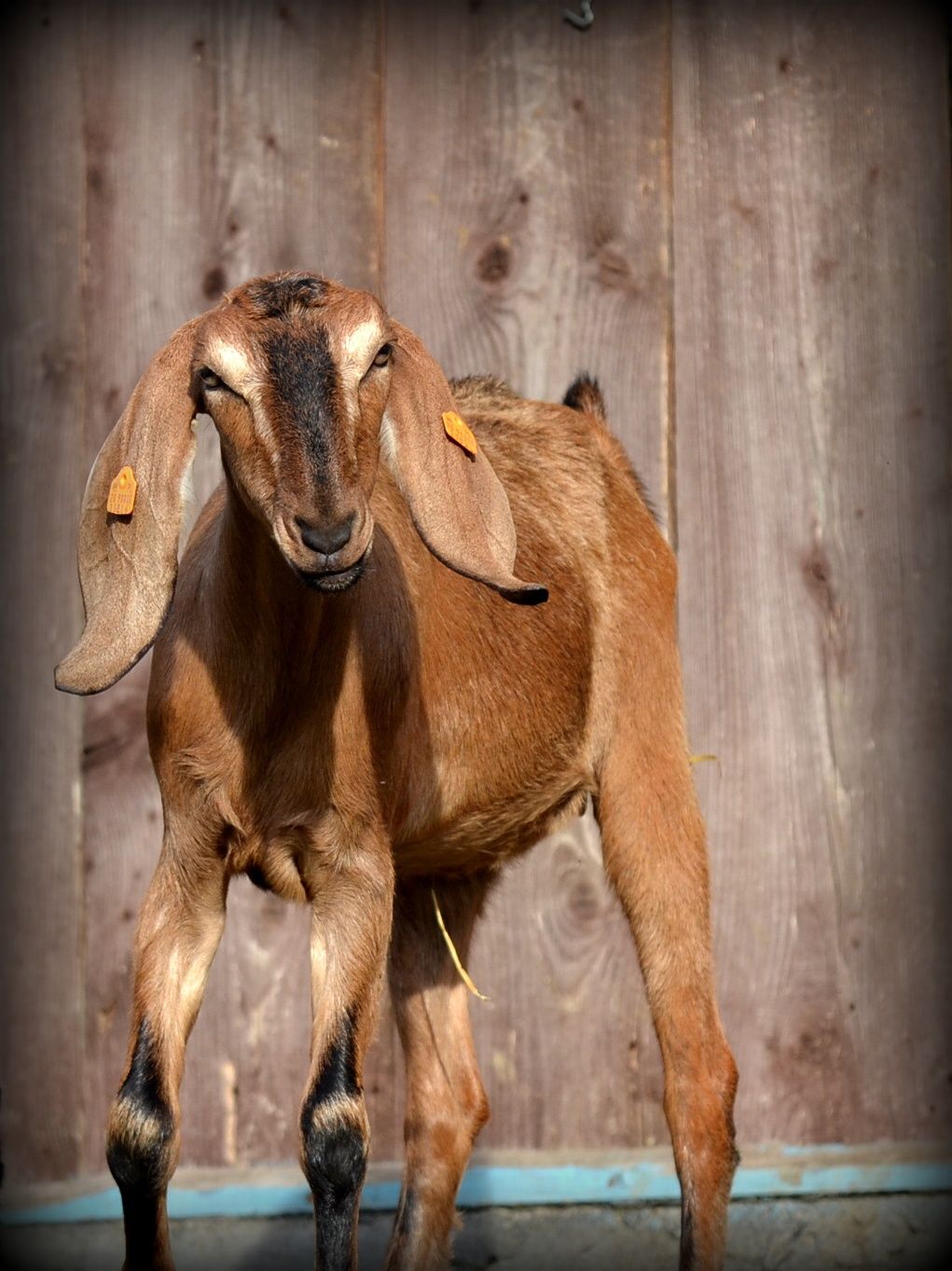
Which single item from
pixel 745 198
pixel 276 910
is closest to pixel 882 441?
pixel 745 198

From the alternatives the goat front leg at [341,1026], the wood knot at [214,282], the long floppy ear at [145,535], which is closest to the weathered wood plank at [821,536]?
the wood knot at [214,282]

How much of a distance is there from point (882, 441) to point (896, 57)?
1.12 metres

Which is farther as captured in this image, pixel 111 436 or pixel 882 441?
pixel 882 441

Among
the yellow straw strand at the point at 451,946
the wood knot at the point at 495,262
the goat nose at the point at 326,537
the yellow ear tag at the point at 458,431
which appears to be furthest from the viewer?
the wood knot at the point at 495,262

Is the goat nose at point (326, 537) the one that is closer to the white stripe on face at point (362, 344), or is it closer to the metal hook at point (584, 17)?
the white stripe on face at point (362, 344)

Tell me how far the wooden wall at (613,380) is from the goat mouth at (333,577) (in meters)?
2.27

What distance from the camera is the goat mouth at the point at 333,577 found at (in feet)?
10.7

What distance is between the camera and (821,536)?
572 centimetres

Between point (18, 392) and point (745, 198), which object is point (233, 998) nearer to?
point (18, 392)

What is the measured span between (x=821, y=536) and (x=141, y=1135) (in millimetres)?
2869

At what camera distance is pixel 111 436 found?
11.9ft

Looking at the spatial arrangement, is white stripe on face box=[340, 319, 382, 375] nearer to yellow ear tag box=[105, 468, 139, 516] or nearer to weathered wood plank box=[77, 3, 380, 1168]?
yellow ear tag box=[105, 468, 139, 516]

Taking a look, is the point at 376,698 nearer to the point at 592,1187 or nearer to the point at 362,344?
the point at 362,344

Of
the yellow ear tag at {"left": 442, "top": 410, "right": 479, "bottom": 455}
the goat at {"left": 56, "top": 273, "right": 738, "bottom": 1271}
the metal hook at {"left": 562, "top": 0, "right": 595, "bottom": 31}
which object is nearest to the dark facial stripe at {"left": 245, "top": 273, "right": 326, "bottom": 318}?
the goat at {"left": 56, "top": 273, "right": 738, "bottom": 1271}
